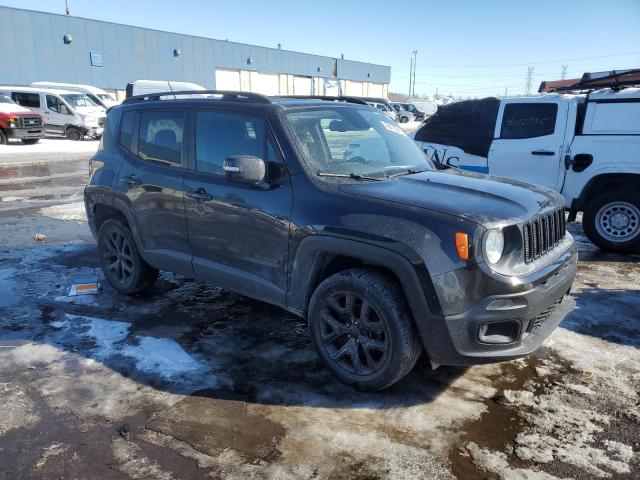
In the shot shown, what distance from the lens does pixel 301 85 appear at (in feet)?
173

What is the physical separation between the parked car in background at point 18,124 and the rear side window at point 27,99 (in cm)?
178

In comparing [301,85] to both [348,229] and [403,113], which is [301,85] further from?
[348,229]

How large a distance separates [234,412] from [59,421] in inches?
42.5

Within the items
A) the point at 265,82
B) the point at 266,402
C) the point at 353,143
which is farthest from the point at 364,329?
the point at 265,82

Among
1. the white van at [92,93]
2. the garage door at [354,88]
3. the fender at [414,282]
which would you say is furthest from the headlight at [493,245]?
the garage door at [354,88]

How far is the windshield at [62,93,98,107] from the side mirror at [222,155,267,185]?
21877 mm

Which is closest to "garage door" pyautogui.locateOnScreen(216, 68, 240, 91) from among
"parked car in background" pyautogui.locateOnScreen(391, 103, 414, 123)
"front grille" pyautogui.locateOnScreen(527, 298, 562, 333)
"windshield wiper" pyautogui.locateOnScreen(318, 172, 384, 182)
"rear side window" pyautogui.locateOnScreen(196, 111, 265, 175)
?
"parked car in background" pyautogui.locateOnScreen(391, 103, 414, 123)

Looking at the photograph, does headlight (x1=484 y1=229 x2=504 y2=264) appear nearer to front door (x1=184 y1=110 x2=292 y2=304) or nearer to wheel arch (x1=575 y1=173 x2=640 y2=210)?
front door (x1=184 y1=110 x2=292 y2=304)

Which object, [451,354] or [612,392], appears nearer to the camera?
[451,354]

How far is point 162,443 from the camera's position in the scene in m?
2.85

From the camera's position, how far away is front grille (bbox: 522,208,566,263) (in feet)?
10.3

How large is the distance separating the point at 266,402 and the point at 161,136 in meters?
2.62

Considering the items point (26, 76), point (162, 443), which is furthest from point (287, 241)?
point (26, 76)

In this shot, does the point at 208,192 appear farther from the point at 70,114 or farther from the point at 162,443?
the point at 70,114
